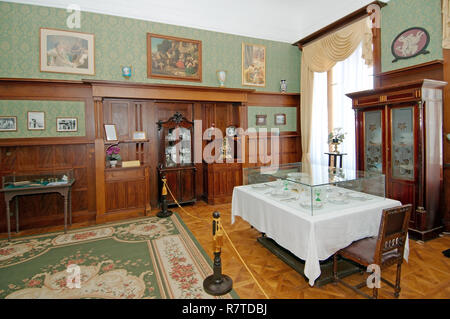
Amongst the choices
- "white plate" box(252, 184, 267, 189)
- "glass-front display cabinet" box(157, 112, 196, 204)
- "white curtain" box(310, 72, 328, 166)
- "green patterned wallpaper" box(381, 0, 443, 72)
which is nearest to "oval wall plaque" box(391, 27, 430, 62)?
"green patterned wallpaper" box(381, 0, 443, 72)

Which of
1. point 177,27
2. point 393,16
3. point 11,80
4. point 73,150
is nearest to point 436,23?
point 393,16

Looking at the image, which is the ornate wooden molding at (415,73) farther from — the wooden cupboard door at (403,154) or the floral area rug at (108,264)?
the floral area rug at (108,264)

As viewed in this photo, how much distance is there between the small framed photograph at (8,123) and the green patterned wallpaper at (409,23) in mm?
7506

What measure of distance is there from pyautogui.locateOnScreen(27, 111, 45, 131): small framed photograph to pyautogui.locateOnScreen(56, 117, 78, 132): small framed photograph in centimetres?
26

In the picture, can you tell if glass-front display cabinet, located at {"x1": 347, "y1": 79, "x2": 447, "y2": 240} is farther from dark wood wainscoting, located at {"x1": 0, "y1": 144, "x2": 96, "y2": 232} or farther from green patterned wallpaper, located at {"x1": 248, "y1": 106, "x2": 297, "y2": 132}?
dark wood wainscoting, located at {"x1": 0, "y1": 144, "x2": 96, "y2": 232}

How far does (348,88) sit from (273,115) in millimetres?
2131

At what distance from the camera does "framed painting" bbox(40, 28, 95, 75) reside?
5.17 m

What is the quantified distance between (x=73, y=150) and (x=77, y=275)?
3.09m

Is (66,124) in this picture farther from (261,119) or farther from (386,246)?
(386,246)

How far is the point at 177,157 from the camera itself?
21.0 ft

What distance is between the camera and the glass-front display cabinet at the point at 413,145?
409cm

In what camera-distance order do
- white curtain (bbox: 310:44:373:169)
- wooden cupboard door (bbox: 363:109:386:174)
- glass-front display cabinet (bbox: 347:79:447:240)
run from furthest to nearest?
white curtain (bbox: 310:44:373:169) → wooden cupboard door (bbox: 363:109:386:174) → glass-front display cabinet (bbox: 347:79:447:240)

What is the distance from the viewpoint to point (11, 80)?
4871 mm

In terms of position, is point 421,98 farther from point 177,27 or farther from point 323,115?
point 177,27
